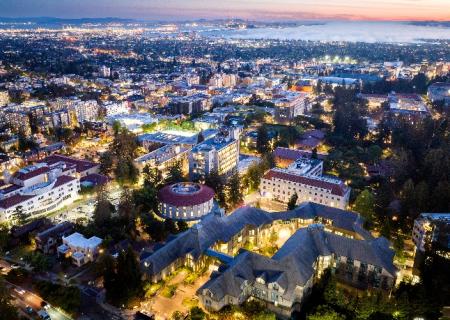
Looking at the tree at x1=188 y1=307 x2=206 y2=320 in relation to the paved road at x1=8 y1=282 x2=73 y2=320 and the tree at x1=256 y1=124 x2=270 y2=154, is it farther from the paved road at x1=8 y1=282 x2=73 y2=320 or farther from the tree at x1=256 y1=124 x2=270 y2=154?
the tree at x1=256 y1=124 x2=270 y2=154

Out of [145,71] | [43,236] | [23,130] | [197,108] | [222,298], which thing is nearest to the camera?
[222,298]

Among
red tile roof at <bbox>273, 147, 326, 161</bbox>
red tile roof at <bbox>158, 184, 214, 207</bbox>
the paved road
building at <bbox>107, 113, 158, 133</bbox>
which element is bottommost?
the paved road

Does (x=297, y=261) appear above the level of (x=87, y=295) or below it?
above

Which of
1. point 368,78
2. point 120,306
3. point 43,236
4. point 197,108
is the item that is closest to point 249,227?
point 120,306

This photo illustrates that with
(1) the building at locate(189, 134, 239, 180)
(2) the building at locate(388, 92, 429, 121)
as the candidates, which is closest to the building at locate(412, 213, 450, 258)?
(1) the building at locate(189, 134, 239, 180)

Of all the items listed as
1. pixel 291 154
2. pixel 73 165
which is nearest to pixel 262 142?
pixel 291 154

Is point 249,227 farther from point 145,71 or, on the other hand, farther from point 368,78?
point 145,71

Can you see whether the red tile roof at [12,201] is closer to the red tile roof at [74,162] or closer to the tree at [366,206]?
the red tile roof at [74,162]
